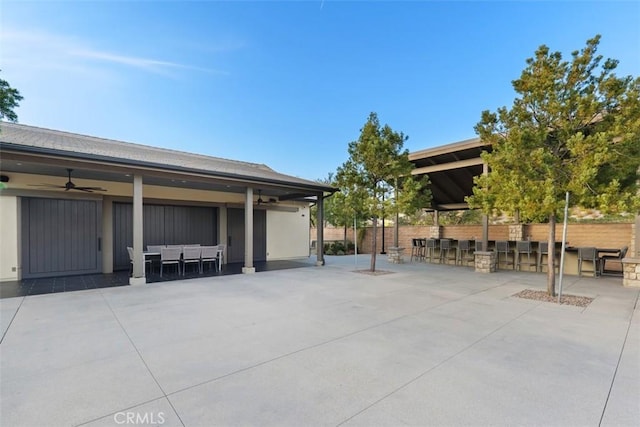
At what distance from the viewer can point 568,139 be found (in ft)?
19.0

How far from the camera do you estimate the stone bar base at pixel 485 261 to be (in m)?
9.88

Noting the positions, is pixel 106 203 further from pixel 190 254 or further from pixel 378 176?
pixel 378 176

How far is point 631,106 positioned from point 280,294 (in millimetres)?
7478

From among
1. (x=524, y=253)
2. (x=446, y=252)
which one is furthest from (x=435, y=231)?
(x=524, y=253)

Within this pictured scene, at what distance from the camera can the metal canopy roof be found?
10188mm

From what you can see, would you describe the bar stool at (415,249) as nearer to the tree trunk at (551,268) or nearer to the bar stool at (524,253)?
the bar stool at (524,253)

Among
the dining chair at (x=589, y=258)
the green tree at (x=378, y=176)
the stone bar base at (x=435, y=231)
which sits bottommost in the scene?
the dining chair at (x=589, y=258)

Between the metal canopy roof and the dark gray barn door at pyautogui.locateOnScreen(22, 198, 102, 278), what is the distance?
36.0 feet

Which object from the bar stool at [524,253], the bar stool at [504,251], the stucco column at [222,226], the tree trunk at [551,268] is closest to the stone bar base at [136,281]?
the stucco column at [222,226]

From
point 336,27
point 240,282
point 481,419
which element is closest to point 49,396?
point 481,419

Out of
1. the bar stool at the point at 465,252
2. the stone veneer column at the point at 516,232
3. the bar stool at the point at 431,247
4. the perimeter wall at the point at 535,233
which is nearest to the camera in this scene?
the perimeter wall at the point at 535,233

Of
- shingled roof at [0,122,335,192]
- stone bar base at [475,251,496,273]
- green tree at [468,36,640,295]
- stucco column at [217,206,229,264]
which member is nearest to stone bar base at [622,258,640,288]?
green tree at [468,36,640,295]

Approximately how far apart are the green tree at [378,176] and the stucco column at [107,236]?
7230 mm

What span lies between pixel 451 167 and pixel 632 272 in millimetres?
5517
